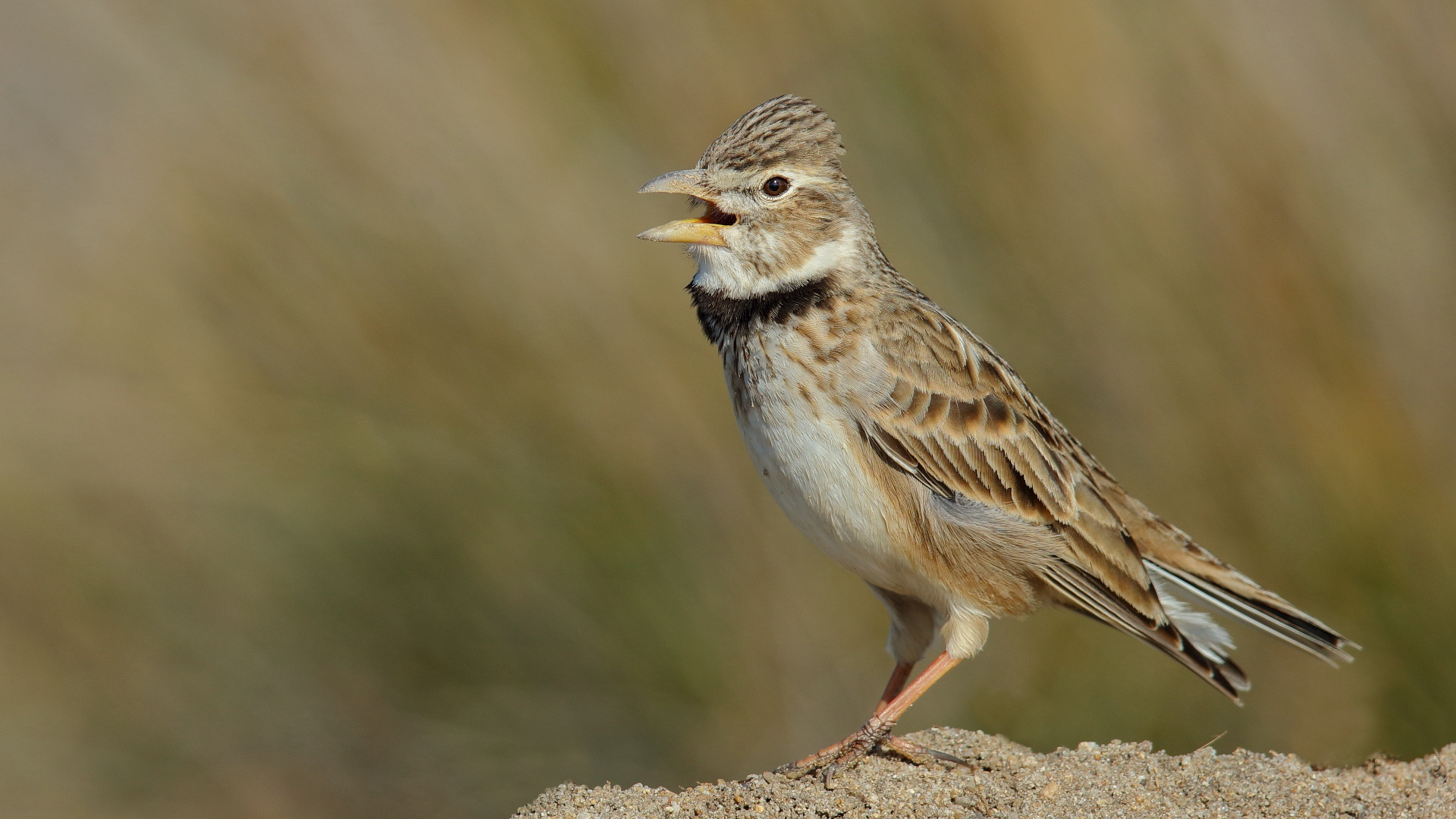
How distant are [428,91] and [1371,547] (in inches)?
191

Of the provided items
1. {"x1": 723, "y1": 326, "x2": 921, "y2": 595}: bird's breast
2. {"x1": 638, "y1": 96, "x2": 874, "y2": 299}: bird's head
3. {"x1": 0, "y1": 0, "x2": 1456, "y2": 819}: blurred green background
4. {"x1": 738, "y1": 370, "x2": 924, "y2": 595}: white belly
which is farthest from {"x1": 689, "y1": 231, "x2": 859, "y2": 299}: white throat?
{"x1": 0, "y1": 0, "x2": 1456, "y2": 819}: blurred green background

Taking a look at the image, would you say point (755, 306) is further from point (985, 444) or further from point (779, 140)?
point (985, 444)

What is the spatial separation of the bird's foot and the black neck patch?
58.4 inches

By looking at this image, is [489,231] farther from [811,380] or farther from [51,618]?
[51,618]

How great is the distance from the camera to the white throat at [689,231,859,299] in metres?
4.98

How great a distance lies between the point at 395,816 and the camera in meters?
6.77

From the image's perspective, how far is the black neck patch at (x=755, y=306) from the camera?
16.1 feet

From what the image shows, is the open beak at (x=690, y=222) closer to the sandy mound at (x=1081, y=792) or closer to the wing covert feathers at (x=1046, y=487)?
the wing covert feathers at (x=1046, y=487)

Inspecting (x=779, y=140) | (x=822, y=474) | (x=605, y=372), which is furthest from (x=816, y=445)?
(x=605, y=372)

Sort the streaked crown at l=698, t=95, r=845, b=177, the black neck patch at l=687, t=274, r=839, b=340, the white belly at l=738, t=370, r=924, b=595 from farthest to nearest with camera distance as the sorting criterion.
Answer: the streaked crown at l=698, t=95, r=845, b=177, the black neck patch at l=687, t=274, r=839, b=340, the white belly at l=738, t=370, r=924, b=595

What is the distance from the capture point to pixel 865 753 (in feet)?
15.3

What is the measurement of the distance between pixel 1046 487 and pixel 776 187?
156cm

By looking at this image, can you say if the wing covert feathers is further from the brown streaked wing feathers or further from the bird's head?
the bird's head

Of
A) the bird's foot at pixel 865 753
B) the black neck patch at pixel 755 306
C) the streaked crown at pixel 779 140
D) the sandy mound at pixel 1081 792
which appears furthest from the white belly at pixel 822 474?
the streaked crown at pixel 779 140
